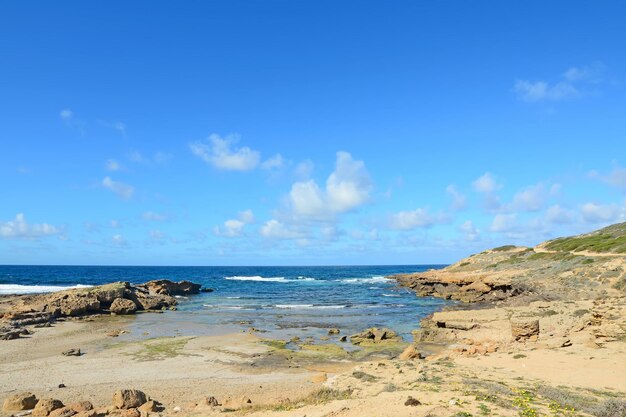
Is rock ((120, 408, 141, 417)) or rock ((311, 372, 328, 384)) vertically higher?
rock ((120, 408, 141, 417))

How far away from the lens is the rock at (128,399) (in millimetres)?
14836

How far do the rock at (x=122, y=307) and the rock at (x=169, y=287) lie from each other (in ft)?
57.9

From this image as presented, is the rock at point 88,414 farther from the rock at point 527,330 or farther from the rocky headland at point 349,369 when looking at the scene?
the rock at point 527,330

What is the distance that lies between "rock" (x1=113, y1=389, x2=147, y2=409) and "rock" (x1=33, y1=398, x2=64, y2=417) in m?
1.93

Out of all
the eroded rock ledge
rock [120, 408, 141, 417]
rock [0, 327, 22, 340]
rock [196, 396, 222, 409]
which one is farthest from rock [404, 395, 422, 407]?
the eroded rock ledge

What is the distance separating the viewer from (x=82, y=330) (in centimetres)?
3447

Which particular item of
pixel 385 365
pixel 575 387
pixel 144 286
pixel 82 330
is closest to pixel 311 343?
pixel 385 365

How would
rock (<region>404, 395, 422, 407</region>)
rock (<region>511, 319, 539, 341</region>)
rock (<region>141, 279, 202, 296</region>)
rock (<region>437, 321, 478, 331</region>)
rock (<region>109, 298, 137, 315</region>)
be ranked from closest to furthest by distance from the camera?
rock (<region>404, 395, 422, 407</region>)
rock (<region>511, 319, 539, 341</region>)
rock (<region>437, 321, 478, 331</region>)
rock (<region>109, 298, 137, 315</region>)
rock (<region>141, 279, 202, 296</region>)

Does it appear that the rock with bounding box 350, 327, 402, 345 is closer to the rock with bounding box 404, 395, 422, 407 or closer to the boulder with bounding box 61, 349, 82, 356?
the rock with bounding box 404, 395, 422, 407

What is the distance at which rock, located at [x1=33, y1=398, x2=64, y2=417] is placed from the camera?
1427cm

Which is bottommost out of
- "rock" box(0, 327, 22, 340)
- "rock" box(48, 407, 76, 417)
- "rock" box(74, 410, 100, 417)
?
"rock" box(0, 327, 22, 340)

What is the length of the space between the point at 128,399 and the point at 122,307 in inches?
1325

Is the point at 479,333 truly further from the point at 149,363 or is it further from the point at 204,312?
→ the point at 204,312

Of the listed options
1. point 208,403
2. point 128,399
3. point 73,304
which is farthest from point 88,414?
point 73,304
